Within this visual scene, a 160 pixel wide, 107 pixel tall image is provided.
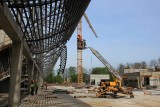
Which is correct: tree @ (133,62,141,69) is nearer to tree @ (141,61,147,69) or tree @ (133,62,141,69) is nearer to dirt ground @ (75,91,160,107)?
tree @ (141,61,147,69)

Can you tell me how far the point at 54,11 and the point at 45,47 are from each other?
500 inches

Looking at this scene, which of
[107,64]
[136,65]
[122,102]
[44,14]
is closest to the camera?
[44,14]

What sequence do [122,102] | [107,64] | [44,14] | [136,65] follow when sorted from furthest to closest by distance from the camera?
[136,65]
[107,64]
[122,102]
[44,14]

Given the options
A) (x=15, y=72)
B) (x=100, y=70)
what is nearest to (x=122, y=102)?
(x=15, y=72)

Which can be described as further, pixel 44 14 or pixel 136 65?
pixel 136 65

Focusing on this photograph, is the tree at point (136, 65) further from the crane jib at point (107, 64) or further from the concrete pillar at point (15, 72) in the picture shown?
the concrete pillar at point (15, 72)

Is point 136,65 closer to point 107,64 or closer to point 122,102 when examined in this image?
point 107,64

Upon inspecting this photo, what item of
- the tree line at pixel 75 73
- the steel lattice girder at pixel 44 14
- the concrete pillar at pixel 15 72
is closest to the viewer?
the steel lattice girder at pixel 44 14

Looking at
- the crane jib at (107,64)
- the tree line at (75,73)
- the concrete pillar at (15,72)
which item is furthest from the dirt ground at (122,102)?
the tree line at (75,73)

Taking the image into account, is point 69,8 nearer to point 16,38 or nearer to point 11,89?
point 16,38

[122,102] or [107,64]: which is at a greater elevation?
[107,64]

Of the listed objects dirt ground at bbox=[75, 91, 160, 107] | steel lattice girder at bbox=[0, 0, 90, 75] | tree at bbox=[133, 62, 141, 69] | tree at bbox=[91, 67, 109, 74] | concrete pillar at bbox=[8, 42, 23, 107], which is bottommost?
dirt ground at bbox=[75, 91, 160, 107]

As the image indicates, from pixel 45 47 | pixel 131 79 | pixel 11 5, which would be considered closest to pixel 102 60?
pixel 45 47

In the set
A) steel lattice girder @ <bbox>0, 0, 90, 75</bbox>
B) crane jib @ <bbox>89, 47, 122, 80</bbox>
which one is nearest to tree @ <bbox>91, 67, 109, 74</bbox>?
crane jib @ <bbox>89, 47, 122, 80</bbox>
